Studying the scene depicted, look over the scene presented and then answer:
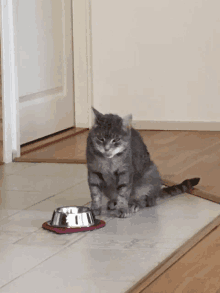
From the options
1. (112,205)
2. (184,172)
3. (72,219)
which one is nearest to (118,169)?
(112,205)

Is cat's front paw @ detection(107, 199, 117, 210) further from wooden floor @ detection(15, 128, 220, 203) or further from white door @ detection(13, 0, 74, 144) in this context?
white door @ detection(13, 0, 74, 144)

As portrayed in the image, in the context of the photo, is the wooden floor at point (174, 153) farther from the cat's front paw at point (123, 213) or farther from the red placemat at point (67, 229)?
the red placemat at point (67, 229)

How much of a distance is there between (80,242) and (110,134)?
46 centimetres

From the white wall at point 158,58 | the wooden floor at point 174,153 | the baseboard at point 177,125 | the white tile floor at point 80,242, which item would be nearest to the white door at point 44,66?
the wooden floor at point 174,153

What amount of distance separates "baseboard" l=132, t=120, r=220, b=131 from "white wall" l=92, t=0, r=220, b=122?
0.12 feet

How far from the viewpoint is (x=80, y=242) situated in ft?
5.85

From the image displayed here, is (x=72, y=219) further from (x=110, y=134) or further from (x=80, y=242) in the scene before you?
(x=110, y=134)

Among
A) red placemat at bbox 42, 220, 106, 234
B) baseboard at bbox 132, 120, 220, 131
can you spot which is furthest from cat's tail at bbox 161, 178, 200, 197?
baseboard at bbox 132, 120, 220, 131

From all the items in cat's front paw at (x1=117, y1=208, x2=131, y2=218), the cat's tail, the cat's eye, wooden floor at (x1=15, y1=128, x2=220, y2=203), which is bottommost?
wooden floor at (x1=15, y1=128, x2=220, y2=203)

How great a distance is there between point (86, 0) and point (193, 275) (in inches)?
126

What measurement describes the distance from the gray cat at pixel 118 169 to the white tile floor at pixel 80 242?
7 centimetres

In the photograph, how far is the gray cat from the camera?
2033mm

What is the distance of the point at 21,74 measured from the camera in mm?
3537

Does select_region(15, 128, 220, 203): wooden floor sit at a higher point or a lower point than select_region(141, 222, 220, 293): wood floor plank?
lower
